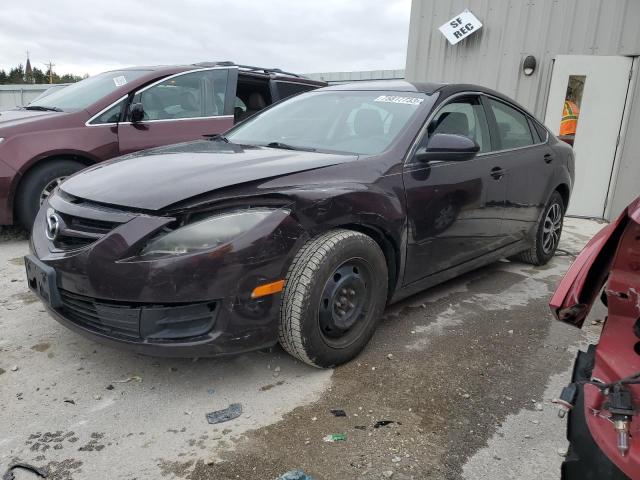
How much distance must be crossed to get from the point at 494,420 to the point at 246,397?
1.17 m

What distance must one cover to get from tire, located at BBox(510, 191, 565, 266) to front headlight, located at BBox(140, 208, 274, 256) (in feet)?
10.3

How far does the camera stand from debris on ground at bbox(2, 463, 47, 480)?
1.94 m

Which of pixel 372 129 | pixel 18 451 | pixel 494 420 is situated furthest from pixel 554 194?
pixel 18 451

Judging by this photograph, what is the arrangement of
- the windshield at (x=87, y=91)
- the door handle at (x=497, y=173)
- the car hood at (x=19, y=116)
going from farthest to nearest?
the windshield at (x=87, y=91)
the car hood at (x=19, y=116)
the door handle at (x=497, y=173)

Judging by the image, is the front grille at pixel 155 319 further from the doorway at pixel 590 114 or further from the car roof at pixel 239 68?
the doorway at pixel 590 114

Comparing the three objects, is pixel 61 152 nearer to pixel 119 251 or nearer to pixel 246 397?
pixel 119 251

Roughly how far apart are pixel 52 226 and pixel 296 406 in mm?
1497

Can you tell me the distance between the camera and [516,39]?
7.36m

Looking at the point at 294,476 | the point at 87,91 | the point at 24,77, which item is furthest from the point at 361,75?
the point at 24,77

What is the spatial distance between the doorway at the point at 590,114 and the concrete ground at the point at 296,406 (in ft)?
14.7

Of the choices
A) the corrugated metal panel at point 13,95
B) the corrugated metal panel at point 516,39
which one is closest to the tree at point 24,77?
the corrugated metal panel at point 13,95

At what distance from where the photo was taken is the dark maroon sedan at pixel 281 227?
2236 mm

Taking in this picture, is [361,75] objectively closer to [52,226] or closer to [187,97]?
[187,97]

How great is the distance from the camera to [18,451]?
82.0 inches
